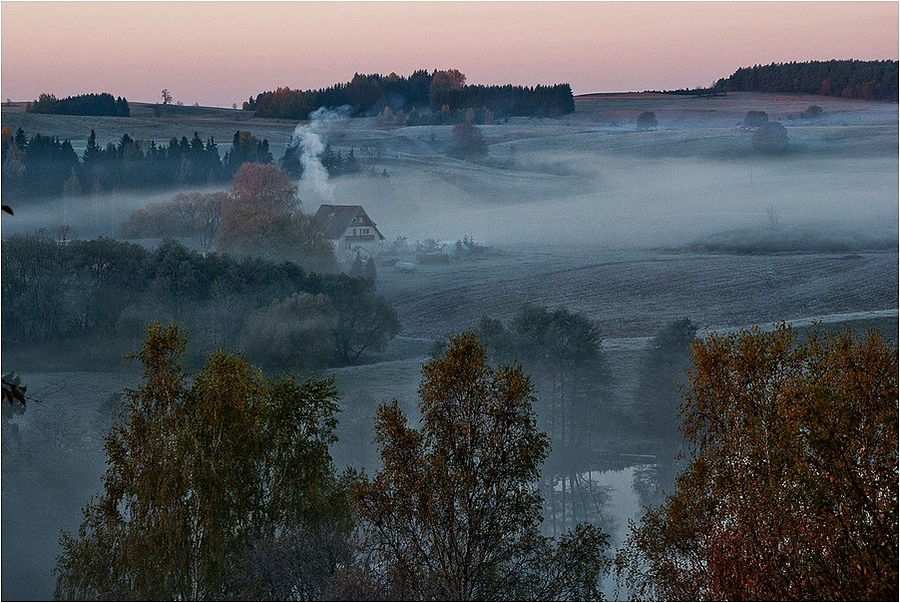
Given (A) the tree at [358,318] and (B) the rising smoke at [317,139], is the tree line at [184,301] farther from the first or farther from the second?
(B) the rising smoke at [317,139]

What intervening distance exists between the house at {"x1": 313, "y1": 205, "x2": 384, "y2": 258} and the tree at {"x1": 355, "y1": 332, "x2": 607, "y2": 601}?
729 inches

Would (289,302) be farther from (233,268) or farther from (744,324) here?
(744,324)

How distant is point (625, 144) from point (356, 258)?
417 inches

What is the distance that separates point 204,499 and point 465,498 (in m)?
2.15

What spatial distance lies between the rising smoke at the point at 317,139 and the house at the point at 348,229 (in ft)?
2.42

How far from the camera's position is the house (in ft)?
89.1

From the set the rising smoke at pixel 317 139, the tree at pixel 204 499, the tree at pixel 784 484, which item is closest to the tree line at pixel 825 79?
the rising smoke at pixel 317 139

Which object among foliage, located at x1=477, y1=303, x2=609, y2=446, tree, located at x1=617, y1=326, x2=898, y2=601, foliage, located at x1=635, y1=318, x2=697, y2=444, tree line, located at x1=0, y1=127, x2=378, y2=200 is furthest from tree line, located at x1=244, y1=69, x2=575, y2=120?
tree, located at x1=617, y1=326, x2=898, y2=601

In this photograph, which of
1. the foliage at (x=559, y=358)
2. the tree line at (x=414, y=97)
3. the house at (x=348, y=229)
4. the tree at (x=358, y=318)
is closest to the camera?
the foliage at (x=559, y=358)

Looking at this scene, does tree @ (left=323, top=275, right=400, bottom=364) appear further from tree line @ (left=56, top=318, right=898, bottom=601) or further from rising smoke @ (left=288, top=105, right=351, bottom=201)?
tree line @ (left=56, top=318, right=898, bottom=601)

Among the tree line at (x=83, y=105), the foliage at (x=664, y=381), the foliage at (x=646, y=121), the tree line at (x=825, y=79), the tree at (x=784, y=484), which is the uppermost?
the tree line at (x=825, y=79)

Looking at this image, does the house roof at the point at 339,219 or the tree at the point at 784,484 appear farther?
the house roof at the point at 339,219

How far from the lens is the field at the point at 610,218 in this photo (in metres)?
24.2

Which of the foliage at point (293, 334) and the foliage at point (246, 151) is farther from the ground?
the foliage at point (246, 151)
